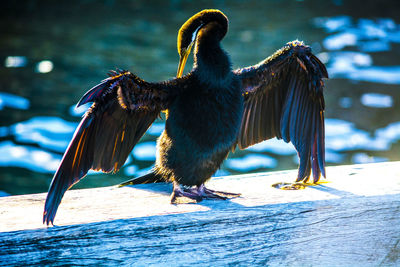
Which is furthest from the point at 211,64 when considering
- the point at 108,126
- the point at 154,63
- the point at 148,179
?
the point at 154,63

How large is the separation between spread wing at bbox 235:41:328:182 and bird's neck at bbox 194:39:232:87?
0.19m

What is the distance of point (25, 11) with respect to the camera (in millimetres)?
12062

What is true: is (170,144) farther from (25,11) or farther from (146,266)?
(25,11)

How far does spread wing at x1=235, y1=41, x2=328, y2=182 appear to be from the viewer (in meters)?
2.54

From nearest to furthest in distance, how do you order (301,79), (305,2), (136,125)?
(136,125) < (301,79) < (305,2)

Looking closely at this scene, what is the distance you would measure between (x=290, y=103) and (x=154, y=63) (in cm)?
703

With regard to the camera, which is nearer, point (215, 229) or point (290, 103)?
point (215, 229)

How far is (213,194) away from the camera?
2.38 m

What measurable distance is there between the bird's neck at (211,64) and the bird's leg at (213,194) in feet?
1.63

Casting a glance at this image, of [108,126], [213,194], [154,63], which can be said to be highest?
[154,63]

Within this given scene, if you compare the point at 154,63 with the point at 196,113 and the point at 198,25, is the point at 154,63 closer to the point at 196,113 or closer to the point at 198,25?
the point at 198,25

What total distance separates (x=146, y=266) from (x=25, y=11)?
1141 centimetres

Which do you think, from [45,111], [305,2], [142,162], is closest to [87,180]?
[142,162]

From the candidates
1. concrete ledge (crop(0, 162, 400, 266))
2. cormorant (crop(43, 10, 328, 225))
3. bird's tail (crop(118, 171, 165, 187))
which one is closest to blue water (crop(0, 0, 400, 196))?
bird's tail (crop(118, 171, 165, 187))
